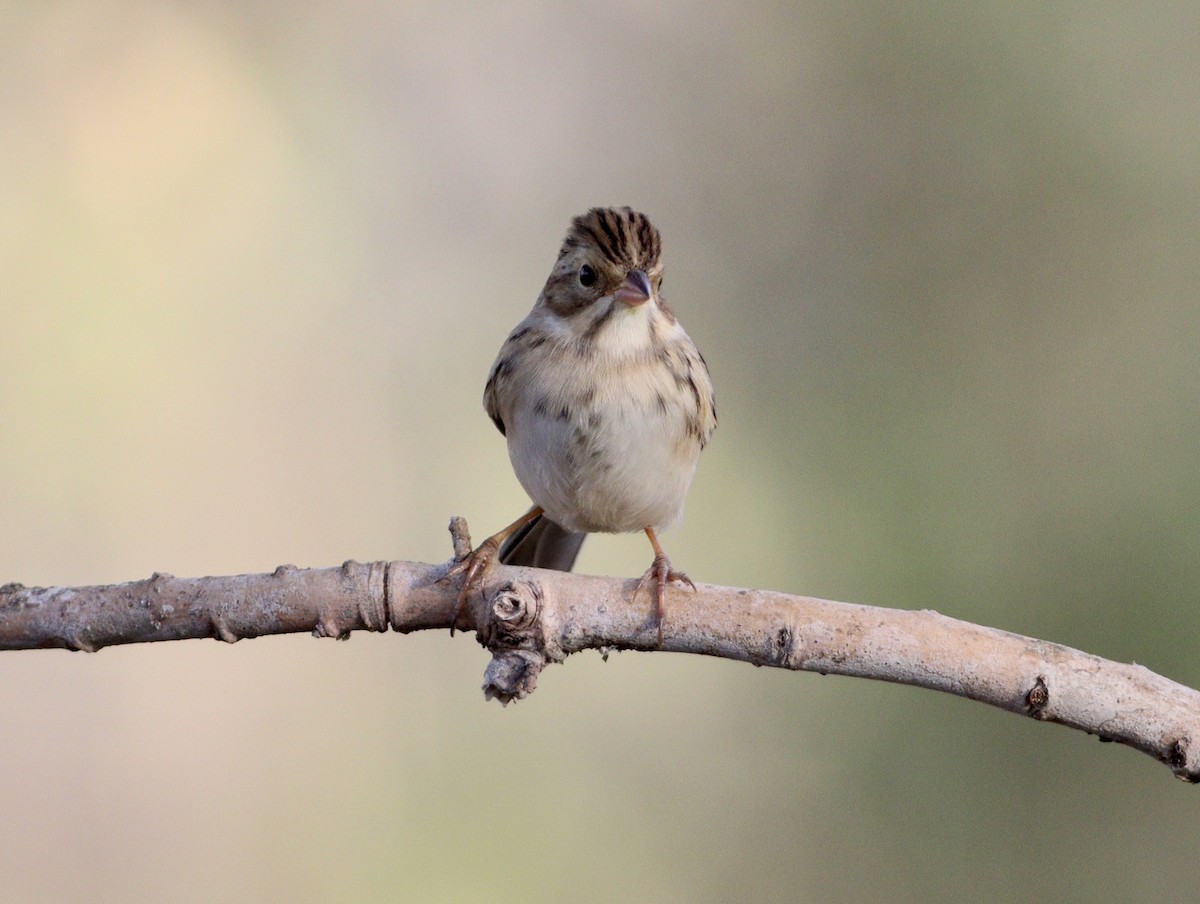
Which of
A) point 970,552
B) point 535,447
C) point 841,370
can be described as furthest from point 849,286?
point 535,447

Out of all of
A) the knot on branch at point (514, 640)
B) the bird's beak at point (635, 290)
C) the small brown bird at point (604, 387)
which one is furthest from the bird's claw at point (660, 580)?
the bird's beak at point (635, 290)

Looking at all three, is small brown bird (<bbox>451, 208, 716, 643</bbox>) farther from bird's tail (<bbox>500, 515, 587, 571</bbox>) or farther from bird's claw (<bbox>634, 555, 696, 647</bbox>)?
bird's claw (<bbox>634, 555, 696, 647</bbox>)

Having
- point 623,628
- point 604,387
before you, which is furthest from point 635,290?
point 623,628

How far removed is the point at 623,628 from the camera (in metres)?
3.00

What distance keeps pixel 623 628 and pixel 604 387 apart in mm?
899

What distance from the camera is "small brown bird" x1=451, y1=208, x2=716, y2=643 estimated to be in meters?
A: 3.67

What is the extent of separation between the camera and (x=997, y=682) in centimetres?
287

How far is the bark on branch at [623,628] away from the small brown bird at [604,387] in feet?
1.81

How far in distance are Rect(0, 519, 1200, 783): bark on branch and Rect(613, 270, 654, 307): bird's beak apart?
882 mm

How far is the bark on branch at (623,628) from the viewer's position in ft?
9.36

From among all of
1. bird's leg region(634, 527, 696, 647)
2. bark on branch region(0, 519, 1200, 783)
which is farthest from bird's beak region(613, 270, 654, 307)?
bark on branch region(0, 519, 1200, 783)

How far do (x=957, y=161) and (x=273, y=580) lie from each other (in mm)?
5145

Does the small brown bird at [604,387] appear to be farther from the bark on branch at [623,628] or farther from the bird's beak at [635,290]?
the bark on branch at [623,628]

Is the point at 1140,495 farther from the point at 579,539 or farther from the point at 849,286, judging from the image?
the point at 579,539
